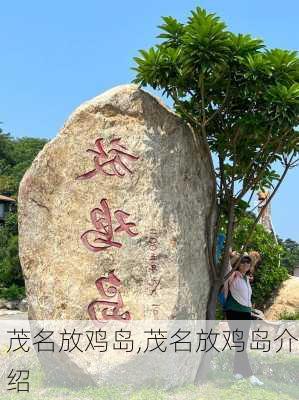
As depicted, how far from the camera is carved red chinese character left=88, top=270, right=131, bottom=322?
4.76 metres

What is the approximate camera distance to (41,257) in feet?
16.1

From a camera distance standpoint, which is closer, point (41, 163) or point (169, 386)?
point (169, 386)

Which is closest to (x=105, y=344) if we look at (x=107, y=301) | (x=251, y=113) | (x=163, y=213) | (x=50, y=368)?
(x=107, y=301)

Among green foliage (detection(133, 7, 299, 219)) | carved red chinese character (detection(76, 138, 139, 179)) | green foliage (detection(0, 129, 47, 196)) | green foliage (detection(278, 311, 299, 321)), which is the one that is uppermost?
green foliage (detection(0, 129, 47, 196))

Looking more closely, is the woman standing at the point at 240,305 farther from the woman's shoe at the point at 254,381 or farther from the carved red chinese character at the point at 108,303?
the carved red chinese character at the point at 108,303

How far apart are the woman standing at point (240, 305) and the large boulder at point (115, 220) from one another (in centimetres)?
29

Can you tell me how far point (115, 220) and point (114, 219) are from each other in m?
0.01

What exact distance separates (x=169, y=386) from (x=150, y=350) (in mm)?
384

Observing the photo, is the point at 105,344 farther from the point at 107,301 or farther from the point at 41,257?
the point at 41,257

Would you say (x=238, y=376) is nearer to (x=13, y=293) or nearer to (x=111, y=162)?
(x=111, y=162)

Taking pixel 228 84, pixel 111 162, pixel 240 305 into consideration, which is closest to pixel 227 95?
pixel 228 84

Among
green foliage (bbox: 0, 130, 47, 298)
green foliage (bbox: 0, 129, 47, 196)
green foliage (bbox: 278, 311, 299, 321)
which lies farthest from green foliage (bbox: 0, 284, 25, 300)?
green foliage (bbox: 0, 129, 47, 196)

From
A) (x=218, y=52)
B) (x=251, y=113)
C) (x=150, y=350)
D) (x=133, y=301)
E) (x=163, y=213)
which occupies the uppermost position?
(x=218, y=52)

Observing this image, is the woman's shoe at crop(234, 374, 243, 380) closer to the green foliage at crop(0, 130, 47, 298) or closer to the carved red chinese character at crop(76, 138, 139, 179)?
the carved red chinese character at crop(76, 138, 139, 179)
